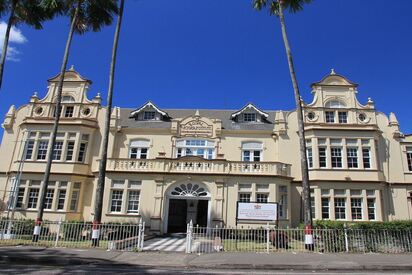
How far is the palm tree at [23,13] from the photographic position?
20.1 metres

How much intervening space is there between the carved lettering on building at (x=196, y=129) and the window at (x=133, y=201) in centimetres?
651

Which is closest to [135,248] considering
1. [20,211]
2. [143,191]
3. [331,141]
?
[143,191]

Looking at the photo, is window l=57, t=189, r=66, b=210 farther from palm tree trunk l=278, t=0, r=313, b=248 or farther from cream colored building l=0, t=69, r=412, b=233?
palm tree trunk l=278, t=0, r=313, b=248

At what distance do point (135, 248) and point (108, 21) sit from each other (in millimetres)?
15190

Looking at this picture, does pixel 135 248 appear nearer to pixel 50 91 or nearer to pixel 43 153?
pixel 43 153

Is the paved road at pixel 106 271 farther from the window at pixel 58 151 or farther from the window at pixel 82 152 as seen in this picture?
the window at pixel 58 151

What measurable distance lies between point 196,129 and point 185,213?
7.13 metres

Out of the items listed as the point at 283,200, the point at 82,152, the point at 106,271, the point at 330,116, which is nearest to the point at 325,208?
the point at 283,200

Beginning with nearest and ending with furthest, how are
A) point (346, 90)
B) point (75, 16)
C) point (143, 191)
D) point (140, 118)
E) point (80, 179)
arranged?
point (75, 16) < point (143, 191) < point (80, 179) < point (346, 90) < point (140, 118)

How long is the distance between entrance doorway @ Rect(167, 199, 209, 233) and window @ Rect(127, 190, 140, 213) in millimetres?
3122

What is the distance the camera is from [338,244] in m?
15.0

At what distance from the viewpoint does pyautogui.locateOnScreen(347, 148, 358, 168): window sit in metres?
24.9

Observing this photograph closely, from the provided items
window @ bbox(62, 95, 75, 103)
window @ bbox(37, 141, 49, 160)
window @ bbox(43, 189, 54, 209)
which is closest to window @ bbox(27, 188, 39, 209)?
window @ bbox(43, 189, 54, 209)

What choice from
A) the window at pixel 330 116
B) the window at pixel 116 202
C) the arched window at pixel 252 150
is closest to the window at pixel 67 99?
the window at pixel 116 202
